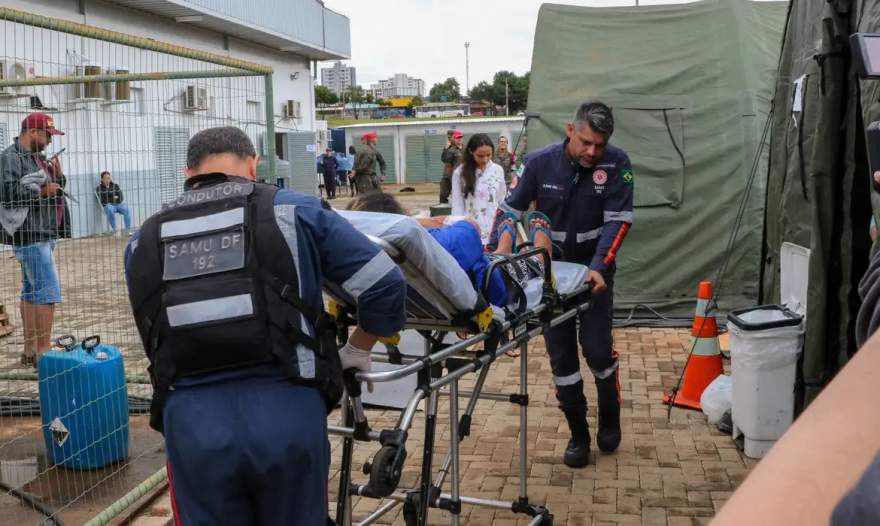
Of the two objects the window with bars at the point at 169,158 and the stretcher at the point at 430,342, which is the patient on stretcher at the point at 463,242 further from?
the window with bars at the point at 169,158

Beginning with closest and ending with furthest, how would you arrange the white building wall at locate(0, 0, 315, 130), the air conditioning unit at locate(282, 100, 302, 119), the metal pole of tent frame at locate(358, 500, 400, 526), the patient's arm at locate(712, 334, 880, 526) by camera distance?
the patient's arm at locate(712, 334, 880, 526) → the metal pole of tent frame at locate(358, 500, 400, 526) → the white building wall at locate(0, 0, 315, 130) → the air conditioning unit at locate(282, 100, 302, 119)

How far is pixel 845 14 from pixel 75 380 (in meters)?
4.57

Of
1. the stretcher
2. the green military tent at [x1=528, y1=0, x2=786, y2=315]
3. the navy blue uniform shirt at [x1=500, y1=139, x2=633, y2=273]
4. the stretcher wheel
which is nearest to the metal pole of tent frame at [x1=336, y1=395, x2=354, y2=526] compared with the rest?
the stretcher

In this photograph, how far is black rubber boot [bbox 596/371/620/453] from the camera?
5.48 m

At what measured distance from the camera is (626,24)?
32.3 ft

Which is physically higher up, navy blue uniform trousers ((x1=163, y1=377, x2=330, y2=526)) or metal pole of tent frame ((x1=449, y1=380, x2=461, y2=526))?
navy blue uniform trousers ((x1=163, y1=377, x2=330, y2=526))

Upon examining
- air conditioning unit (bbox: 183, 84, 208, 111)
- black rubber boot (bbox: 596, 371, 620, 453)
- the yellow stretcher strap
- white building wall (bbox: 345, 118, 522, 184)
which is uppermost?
white building wall (bbox: 345, 118, 522, 184)

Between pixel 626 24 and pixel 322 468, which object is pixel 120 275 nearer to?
pixel 322 468

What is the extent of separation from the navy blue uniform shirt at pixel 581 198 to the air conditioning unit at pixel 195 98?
196 centimetres

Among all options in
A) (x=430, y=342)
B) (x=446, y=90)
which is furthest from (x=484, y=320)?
(x=446, y=90)

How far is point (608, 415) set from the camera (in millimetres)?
5539

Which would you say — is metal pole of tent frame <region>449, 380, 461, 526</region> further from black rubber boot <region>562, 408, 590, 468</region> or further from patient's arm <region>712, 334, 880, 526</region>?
patient's arm <region>712, 334, 880, 526</region>

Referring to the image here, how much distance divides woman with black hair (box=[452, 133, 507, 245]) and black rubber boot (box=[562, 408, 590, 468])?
15.0 feet

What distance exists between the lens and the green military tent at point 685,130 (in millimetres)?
9203
